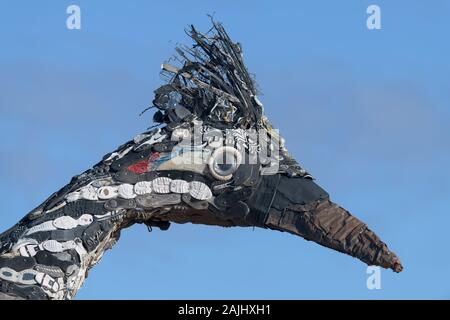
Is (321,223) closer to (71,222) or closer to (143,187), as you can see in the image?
(143,187)

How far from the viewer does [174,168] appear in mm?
22406

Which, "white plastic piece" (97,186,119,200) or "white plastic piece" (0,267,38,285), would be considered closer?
"white plastic piece" (0,267,38,285)

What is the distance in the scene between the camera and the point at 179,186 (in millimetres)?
22312

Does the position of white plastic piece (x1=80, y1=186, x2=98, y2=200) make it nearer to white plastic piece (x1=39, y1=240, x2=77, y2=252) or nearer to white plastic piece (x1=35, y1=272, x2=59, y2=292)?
white plastic piece (x1=39, y1=240, x2=77, y2=252)

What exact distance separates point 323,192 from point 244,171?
110 cm

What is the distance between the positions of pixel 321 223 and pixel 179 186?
198 cm

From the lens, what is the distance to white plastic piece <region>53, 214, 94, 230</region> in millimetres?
22172

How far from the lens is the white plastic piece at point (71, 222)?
22.2m

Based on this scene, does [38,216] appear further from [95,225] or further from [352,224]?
[352,224]

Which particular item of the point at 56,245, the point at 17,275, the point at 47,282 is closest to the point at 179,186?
the point at 56,245

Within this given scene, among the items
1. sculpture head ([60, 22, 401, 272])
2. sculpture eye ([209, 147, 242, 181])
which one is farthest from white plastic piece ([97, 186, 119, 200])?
sculpture eye ([209, 147, 242, 181])

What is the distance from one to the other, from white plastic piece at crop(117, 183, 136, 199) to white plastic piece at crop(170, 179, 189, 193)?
1.73 ft

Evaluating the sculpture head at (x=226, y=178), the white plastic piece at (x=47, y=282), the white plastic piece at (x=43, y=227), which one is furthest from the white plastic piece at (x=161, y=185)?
the white plastic piece at (x=47, y=282)

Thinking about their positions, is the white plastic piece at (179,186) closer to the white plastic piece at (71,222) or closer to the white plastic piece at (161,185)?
the white plastic piece at (161,185)
